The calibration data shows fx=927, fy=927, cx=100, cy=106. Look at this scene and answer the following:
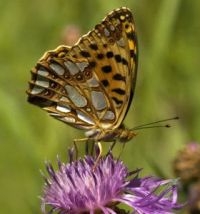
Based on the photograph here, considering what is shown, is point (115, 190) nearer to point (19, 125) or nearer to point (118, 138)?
point (118, 138)

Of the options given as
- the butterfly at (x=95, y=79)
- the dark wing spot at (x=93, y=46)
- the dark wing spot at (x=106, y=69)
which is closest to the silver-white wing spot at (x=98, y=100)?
the butterfly at (x=95, y=79)

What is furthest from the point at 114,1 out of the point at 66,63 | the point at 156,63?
A: the point at 66,63

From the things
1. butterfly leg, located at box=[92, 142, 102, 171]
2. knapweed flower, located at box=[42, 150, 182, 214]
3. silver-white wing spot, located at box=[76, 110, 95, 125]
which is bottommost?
knapweed flower, located at box=[42, 150, 182, 214]

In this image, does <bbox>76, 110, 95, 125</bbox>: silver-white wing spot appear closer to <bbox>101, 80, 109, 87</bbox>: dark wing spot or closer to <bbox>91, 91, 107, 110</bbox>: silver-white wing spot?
<bbox>91, 91, 107, 110</bbox>: silver-white wing spot

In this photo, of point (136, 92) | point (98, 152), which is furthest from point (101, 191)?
point (136, 92)

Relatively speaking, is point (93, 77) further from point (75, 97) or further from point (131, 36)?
point (131, 36)

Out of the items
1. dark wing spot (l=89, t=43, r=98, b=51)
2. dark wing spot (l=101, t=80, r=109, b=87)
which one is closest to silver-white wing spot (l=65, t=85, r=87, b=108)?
dark wing spot (l=101, t=80, r=109, b=87)

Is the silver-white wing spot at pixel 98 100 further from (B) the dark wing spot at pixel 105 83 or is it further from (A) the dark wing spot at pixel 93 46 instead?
(A) the dark wing spot at pixel 93 46
